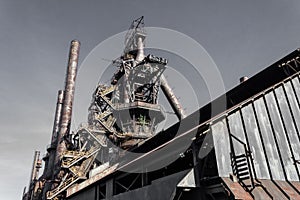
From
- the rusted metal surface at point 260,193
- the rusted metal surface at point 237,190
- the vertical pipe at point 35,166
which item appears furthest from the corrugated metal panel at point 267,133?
the vertical pipe at point 35,166

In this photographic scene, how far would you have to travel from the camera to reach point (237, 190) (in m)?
7.32

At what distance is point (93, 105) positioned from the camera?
33.6m

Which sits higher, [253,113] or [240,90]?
[240,90]

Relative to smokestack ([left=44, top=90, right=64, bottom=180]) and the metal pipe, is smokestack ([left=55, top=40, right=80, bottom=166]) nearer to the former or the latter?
smokestack ([left=44, top=90, right=64, bottom=180])

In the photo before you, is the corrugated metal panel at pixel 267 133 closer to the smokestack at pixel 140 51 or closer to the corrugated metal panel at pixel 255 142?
the corrugated metal panel at pixel 255 142

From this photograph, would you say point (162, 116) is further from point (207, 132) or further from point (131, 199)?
point (207, 132)

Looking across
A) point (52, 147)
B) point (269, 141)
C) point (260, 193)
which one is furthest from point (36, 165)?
point (260, 193)

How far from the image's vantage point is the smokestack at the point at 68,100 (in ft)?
104

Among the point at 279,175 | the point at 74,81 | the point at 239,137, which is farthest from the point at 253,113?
the point at 74,81

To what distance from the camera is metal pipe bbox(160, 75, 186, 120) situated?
30031 mm

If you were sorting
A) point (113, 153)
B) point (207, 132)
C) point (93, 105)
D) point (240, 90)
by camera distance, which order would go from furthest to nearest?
point (93, 105) < point (113, 153) < point (240, 90) < point (207, 132)

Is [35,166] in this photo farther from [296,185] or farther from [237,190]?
[296,185]

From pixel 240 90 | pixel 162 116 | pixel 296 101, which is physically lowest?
pixel 296 101

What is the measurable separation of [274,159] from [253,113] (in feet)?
6.13
